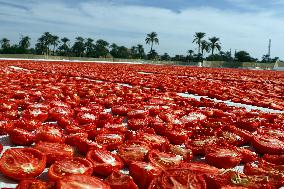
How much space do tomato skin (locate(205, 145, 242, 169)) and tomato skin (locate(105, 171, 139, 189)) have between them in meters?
1.12

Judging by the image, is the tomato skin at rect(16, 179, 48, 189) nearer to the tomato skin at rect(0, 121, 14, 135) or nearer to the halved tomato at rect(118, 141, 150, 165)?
the halved tomato at rect(118, 141, 150, 165)

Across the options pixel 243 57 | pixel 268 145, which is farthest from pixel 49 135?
pixel 243 57

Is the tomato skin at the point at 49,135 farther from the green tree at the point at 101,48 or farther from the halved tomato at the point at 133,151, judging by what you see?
the green tree at the point at 101,48

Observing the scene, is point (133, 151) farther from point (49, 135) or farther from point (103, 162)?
point (49, 135)

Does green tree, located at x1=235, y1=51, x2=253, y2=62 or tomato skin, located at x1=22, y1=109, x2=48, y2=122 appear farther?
green tree, located at x1=235, y1=51, x2=253, y2=62

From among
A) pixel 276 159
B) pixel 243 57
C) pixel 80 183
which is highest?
pixel 243 57

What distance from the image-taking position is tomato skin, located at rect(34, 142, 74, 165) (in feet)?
11.0

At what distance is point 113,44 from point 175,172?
359 ft

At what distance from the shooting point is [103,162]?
323 cm

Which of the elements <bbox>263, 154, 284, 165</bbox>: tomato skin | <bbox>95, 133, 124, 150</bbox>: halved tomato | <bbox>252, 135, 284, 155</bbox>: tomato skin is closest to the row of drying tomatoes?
<bbox>252, 135, 284, 155</bbox>: tomato skin

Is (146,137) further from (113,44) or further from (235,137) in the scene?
(113,44)

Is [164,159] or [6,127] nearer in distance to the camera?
[164,159]

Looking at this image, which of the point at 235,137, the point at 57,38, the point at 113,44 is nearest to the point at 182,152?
the point at 235,137

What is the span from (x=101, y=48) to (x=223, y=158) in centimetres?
9827
